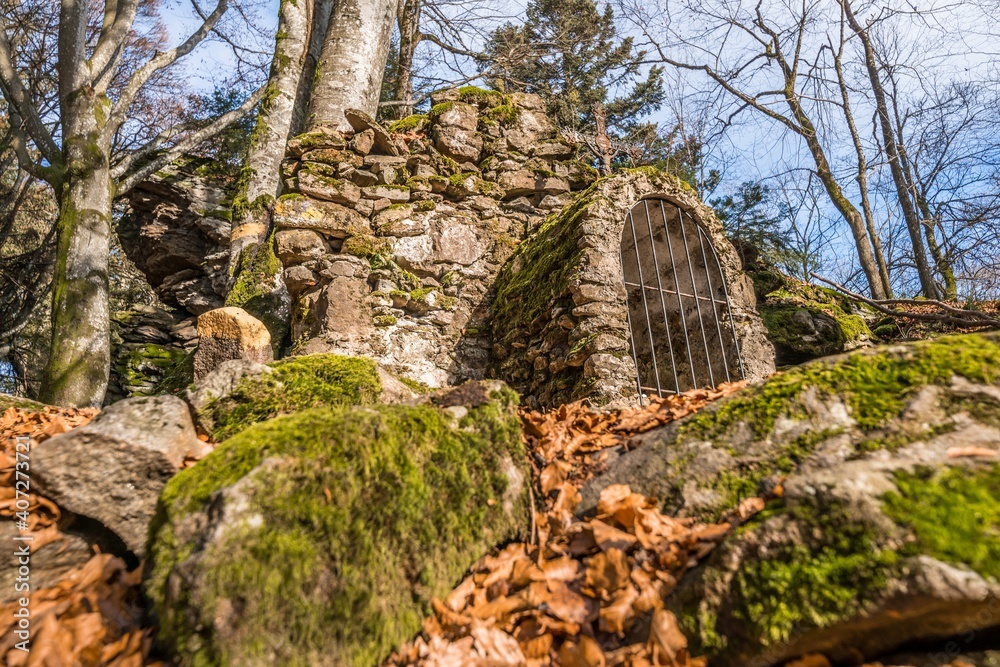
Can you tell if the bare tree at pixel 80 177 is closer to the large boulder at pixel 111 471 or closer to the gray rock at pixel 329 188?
the gray rock at pixel 329 188

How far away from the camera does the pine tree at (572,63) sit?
1214 centimetres

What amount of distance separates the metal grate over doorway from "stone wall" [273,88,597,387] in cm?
110

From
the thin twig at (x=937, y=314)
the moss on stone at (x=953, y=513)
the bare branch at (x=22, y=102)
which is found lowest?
the moss on stone at (x=953, y=513)

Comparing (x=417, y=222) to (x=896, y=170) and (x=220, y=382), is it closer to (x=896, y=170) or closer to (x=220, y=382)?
(x=220, y=382)

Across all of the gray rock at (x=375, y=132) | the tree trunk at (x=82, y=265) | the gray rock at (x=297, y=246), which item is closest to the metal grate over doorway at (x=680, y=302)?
the gray rock at (x=375, y=132)

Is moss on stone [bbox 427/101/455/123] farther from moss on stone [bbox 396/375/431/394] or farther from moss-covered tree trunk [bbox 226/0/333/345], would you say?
moss on stone [bbox 396/375/431/394]

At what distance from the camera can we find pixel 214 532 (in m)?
1.49

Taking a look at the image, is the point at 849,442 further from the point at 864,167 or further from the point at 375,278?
the point at 864,167

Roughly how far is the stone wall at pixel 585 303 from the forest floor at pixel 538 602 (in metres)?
1.92

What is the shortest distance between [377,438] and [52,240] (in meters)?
12.8

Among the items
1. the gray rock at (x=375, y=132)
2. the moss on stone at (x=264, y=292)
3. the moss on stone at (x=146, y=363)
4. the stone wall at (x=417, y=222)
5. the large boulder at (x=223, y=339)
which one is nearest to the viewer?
the large boulder at (x=223, y=339)

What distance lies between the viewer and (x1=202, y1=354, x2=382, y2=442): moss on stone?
8.34 ft

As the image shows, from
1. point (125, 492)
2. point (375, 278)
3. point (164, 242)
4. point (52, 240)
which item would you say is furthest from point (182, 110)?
point (125, 492)

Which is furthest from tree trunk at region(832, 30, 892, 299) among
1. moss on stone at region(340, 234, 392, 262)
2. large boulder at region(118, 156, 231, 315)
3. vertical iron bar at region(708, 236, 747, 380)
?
large boulder at region(118, 156, 231, 315)
